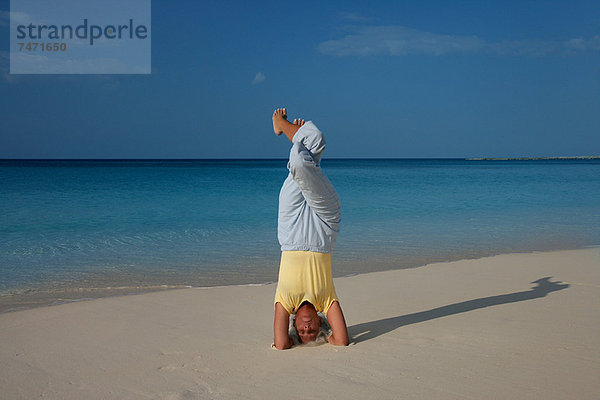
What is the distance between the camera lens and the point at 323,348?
4.01m

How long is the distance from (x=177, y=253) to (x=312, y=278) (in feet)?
18.3

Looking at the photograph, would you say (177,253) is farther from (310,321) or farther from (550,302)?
(550,302)

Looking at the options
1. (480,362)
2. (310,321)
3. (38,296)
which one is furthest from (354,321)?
(38,296)

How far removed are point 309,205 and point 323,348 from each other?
1169mm

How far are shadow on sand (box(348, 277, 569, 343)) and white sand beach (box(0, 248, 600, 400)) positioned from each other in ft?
0.06

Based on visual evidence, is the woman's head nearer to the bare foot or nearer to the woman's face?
the woman's face

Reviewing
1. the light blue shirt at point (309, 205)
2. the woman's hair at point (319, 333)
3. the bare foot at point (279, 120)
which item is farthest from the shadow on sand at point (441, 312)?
the bare foot at point (279, 120)

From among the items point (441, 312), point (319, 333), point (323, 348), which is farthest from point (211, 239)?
point (323, 348)

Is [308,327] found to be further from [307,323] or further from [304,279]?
[304,279]

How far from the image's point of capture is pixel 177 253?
9.01 m

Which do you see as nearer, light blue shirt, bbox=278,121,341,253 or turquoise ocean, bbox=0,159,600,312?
light blue shirt, bbox=278,121,341,253

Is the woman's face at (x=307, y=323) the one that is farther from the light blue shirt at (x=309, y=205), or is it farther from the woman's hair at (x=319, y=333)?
the light blue shirt at (x=309, y=205)

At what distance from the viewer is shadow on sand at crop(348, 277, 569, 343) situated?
4484 mm

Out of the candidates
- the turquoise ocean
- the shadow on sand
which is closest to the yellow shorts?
the shadow on sand
